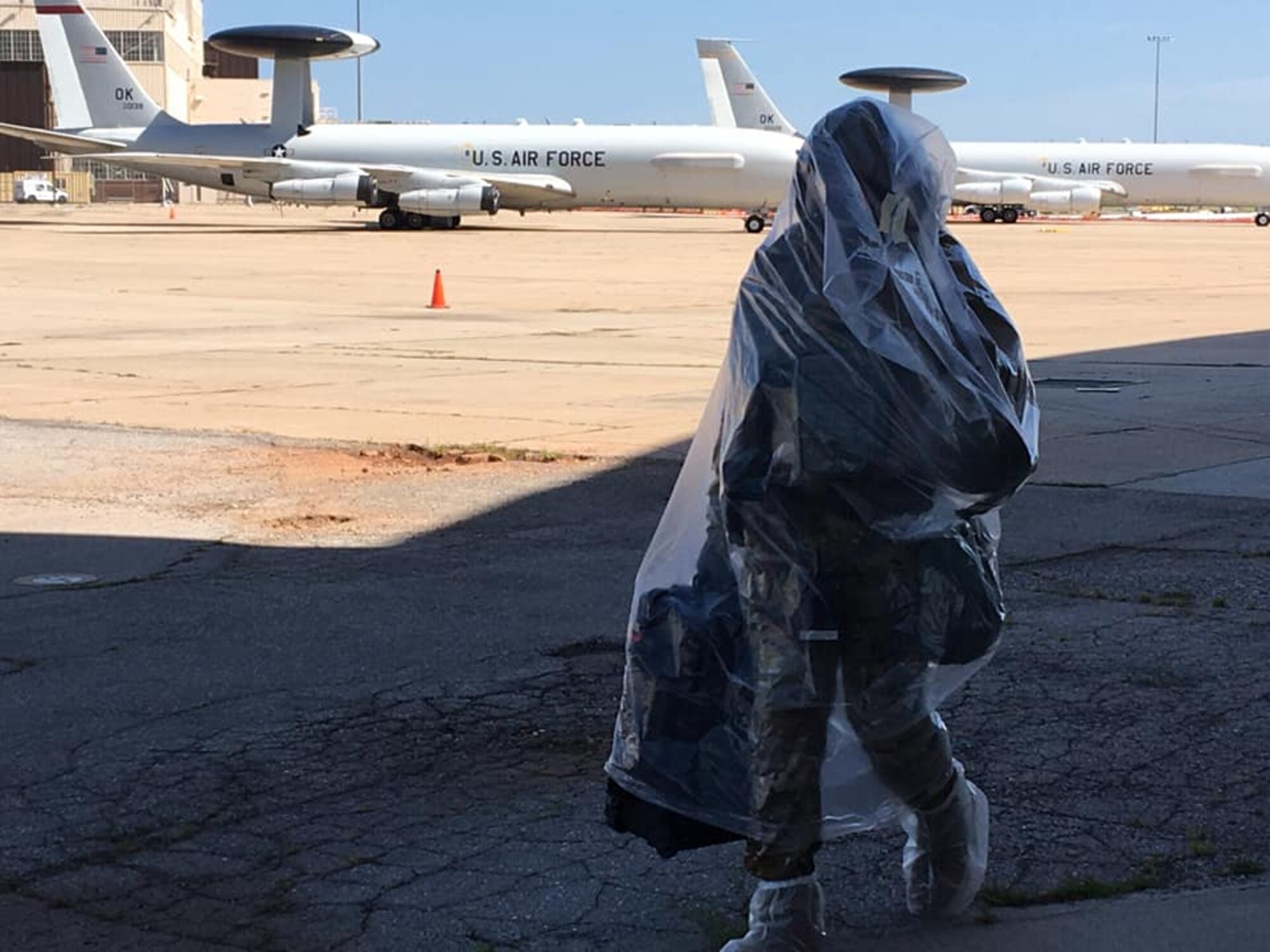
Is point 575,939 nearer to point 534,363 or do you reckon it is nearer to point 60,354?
point 534,363

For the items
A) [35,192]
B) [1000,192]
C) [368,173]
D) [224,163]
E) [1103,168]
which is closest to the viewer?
[368,173]

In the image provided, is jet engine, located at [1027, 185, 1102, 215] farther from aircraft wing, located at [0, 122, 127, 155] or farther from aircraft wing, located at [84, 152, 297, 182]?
aircraft wing, located at [0, 122, 127, 155]

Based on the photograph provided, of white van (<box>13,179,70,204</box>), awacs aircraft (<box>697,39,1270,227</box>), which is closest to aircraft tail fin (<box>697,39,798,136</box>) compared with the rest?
awacs aircraft (<box>697,39,1270,227</box>)

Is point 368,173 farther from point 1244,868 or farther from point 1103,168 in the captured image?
point 1244,868

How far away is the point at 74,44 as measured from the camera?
50.7m

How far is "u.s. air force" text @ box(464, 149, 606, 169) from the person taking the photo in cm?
4903

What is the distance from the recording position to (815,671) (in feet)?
10.2

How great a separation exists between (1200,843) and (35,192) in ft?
308

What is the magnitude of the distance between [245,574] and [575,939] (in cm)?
375

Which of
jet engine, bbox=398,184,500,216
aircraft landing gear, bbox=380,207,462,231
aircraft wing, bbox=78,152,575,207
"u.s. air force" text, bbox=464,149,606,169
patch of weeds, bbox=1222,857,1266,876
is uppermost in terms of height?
"u.s. air force" text, bbox=464,149,606,169

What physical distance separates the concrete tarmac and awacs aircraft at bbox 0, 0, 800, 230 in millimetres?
35685

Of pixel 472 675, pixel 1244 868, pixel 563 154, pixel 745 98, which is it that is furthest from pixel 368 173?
pixel 1244 868

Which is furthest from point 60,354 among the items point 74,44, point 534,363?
point 74,44

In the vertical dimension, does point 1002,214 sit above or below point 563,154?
below
